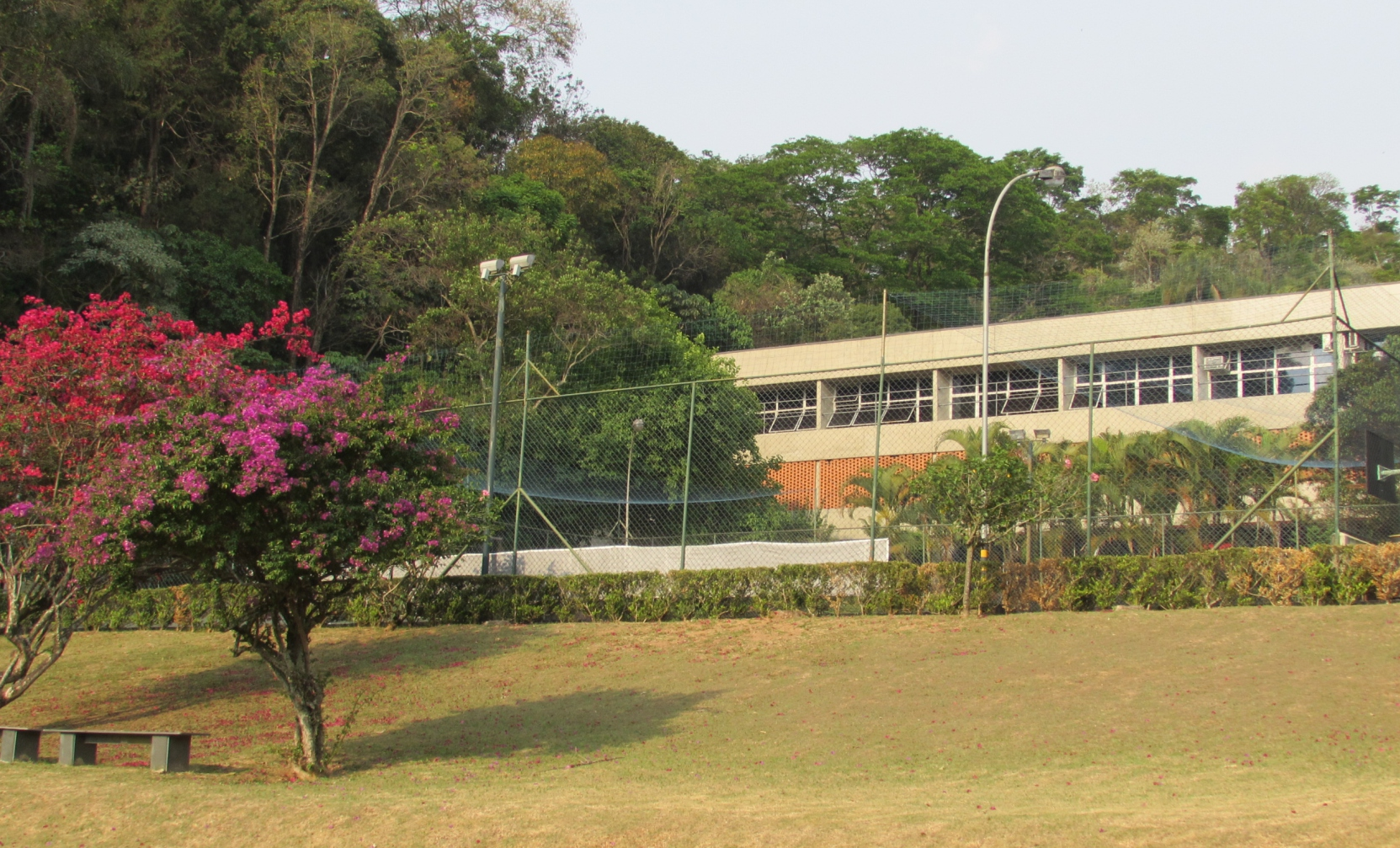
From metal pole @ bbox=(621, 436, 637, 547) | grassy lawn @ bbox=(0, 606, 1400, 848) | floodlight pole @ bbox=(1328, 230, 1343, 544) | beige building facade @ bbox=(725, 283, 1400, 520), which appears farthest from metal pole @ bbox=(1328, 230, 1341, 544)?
metal pole @ bbox=(621, 436, 637, 547)

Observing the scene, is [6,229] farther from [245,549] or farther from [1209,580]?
[1209,580]

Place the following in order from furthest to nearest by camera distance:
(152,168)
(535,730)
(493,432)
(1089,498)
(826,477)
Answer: (152,168) → (826,477) → (493,432) → (1089,498) → (535,730)

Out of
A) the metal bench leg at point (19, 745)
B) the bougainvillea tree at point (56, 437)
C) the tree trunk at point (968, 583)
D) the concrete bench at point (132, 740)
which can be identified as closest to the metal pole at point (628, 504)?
the tree trunk at point (968, 583)

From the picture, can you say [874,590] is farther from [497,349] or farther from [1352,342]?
[1352,342]

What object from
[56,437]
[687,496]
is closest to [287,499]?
[56,437]

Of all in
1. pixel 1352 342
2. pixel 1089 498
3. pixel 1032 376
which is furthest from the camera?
pixel 1032 376

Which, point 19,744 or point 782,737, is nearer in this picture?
point 19,744

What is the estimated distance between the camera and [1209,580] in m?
12.2

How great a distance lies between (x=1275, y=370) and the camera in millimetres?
20438

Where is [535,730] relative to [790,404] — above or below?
below

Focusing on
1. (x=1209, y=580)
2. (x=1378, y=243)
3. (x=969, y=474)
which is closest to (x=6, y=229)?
(x=969, y=474)

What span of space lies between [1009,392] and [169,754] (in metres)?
24.7

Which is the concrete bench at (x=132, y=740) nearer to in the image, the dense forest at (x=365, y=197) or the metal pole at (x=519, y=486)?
the metal pole at (x=519, y=486)

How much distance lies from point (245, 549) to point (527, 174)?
32.9 m
